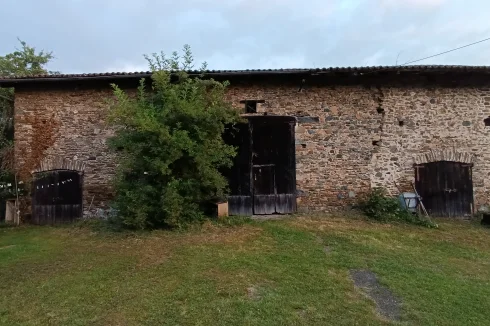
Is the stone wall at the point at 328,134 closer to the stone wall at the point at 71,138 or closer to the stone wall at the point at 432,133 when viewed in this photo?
the stone wall at the point at 432,133

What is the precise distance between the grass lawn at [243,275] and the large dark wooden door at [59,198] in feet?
4.12

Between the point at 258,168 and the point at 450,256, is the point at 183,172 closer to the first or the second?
the point at 258,168

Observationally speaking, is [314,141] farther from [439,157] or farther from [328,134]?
[439,157]

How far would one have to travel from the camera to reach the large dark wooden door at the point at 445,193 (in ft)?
29.5

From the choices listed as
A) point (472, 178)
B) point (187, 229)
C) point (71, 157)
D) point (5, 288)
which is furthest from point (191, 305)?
point (472, 178)

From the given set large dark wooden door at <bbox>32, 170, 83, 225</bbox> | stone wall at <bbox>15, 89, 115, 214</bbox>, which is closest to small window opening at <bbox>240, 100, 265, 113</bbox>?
stone wall at <bbox>15, 89, 115, 214</bbox>

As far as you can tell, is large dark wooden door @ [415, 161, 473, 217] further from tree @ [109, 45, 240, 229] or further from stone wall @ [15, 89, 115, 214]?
stone wall @ [15, 89, 115, 214]

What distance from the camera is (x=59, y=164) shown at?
29.6 feet

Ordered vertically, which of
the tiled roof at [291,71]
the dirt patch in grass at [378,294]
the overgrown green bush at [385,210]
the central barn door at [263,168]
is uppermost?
the tiled roof at [291,71]

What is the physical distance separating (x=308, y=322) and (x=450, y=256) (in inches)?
154

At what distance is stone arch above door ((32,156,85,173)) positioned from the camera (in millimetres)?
9016

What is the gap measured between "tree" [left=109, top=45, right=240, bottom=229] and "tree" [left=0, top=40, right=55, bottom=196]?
3730mm

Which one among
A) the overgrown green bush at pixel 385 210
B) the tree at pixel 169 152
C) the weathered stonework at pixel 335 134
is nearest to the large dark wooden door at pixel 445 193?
the weathered stonework at pixel 335 134

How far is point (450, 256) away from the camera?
20.5 feet
